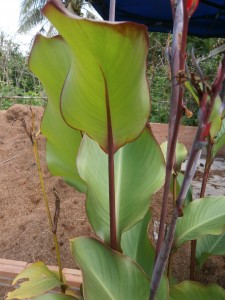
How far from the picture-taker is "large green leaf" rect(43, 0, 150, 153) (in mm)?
389

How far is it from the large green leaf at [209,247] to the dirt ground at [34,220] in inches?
6.8

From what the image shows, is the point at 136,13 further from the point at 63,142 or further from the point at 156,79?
the point at 63,142

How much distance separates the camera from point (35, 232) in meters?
1.46

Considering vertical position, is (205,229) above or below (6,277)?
above

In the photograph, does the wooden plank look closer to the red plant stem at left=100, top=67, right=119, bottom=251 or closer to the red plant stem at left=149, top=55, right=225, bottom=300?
the red plant stem at left=100, top=67, right=119, bottom=251

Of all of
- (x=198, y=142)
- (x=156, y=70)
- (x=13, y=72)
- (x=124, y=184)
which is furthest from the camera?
(x=13, y=72)

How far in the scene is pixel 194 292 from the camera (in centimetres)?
77

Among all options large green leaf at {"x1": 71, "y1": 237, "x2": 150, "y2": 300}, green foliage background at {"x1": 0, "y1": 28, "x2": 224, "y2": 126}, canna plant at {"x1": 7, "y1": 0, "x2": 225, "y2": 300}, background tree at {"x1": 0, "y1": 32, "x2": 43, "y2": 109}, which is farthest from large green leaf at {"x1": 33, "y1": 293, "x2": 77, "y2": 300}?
background tree at {"x1": 0, "y1": 32, "x2": 43, "y2": 109}

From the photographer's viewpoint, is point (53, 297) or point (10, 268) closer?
point (53, 297)

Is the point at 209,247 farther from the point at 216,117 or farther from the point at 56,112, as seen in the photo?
the point at 56,112

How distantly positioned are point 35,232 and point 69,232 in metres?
0.15

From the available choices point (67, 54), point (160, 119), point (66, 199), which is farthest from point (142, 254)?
point (160, 119)

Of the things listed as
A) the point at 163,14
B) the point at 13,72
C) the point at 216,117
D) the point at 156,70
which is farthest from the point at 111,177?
the point at 13,72

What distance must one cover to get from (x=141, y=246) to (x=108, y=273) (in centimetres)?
21
